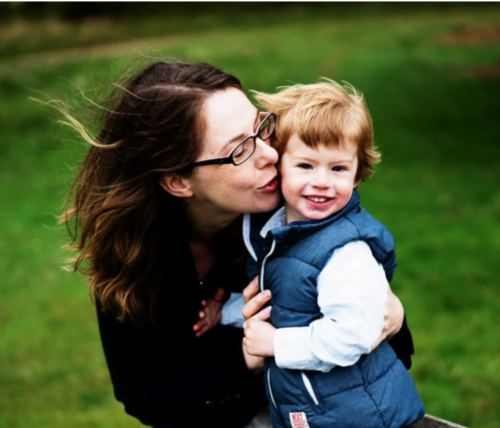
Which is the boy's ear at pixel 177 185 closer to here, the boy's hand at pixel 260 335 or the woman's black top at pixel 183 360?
the woman's black top at pixel 183 360

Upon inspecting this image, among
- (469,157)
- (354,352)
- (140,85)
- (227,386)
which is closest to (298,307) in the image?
(354,352)

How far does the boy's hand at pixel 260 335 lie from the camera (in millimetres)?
2250

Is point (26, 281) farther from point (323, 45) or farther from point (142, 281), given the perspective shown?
point (323, 45)

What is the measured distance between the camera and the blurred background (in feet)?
17.2

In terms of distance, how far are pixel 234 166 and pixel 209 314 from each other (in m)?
0.60

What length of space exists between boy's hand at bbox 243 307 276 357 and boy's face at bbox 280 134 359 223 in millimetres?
349

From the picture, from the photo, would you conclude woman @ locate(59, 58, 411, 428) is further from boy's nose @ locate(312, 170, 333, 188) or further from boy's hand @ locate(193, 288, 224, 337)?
boy's nose @ locate(312, 170, 333, 188)

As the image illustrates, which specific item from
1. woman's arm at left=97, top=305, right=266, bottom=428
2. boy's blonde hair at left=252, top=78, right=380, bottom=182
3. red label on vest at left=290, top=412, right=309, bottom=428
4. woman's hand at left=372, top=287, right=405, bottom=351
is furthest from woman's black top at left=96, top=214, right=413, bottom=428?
boy's blonde hair at left=252, top=78, right=380, bottom=182

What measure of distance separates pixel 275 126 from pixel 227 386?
892 mm

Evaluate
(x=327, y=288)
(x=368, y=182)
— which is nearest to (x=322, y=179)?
(x=327, y=288)

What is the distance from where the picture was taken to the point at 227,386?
2531 mm

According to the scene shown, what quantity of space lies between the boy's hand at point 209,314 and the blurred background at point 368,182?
2.67 feet

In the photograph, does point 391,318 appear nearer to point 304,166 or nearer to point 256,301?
point 256,301

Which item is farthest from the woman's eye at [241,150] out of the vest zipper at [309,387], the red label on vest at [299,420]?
the red label on vest at [299,420]
